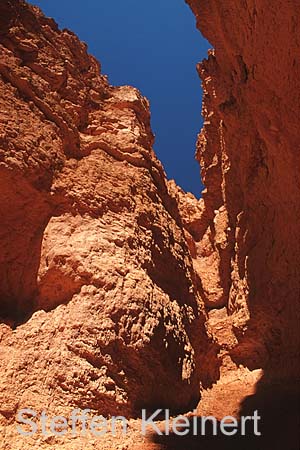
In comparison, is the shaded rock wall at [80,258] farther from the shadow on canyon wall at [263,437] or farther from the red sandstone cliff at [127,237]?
the shadow on canyon wall at [263,437]

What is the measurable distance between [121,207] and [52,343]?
2.83m

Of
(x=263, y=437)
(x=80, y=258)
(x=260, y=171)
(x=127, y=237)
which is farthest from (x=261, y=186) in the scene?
(x=263, y=437)

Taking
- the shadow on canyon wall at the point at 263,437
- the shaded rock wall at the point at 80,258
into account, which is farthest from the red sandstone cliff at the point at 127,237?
the shadow on canyon wall at the point at 263,437

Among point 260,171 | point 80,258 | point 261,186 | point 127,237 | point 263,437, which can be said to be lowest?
point 263,437

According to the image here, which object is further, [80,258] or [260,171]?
[260,171]

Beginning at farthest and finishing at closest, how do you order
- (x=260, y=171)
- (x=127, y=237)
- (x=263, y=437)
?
(x=260, y=171) < (x=127, y=237) < (x=263, y=437)

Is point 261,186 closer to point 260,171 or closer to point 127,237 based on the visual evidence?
point 260,171

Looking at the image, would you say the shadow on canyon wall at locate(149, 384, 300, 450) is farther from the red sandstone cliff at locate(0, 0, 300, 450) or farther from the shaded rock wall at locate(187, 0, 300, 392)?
the shaded rock wall at locate(187, 0, 300, 392)

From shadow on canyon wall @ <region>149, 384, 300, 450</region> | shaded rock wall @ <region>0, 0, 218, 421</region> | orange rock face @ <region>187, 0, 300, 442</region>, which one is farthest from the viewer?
orange rock face @ <region>187, 0, 300, 442</region>

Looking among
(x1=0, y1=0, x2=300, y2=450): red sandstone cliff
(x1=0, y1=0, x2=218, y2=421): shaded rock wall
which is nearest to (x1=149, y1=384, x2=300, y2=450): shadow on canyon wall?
(x1=0, y1=0, x2=300, y2=450): red sandstone cliff

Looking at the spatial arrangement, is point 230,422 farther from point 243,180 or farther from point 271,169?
point 243,180

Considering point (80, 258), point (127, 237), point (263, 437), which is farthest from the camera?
point (127, 237)

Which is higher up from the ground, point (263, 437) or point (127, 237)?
point (127, 237)

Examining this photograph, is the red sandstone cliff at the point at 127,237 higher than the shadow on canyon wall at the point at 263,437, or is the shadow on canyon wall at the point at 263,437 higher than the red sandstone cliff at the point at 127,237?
the red sandstone cliff at the point at 127,237
